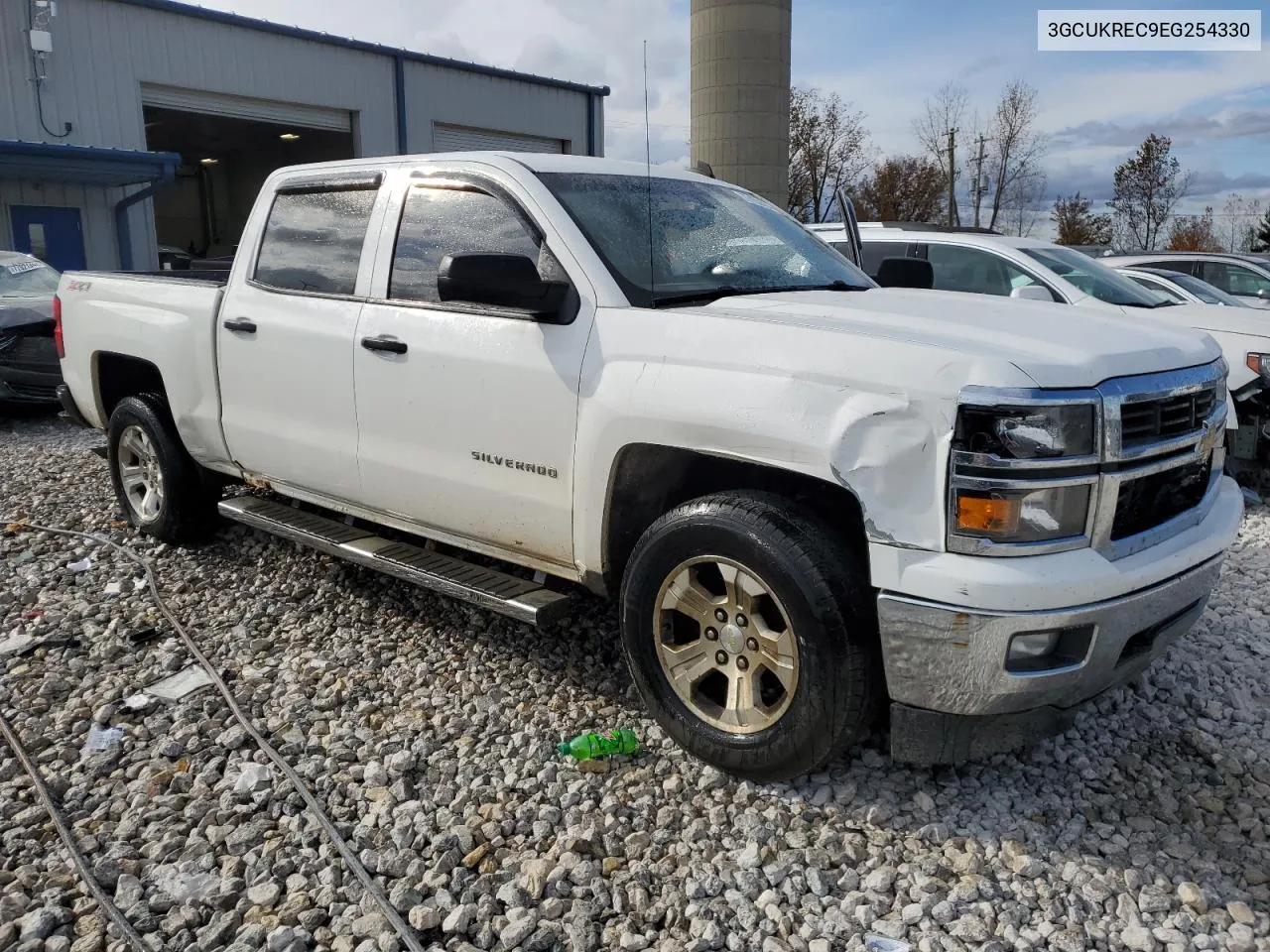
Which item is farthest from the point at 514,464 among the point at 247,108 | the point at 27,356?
the point at 247,108

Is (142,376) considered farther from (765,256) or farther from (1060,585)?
(1060,585)

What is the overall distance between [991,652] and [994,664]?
0.04 metres

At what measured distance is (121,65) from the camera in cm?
1753

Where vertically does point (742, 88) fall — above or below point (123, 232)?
above

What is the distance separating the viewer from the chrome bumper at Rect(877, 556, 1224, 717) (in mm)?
2631

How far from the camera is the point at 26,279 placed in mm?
10648

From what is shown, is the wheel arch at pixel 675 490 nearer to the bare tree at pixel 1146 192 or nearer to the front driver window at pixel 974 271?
the front driver window at pixel 974 271

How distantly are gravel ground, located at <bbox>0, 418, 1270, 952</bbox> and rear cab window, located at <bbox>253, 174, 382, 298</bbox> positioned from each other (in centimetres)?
156

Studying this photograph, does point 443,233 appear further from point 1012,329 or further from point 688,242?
point 1012,329

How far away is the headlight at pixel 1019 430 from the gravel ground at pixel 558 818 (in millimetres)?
1151

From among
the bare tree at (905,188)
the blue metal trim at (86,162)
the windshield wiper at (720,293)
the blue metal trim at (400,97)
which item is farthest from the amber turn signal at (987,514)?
the bare tree at (905,188)

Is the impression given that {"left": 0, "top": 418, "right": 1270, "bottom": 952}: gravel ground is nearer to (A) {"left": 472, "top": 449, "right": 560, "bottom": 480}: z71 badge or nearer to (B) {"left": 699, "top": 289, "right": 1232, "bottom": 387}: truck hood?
(A) {"left": 472, "top": 449, "right": 560, "bottom": 480}: z71 badge

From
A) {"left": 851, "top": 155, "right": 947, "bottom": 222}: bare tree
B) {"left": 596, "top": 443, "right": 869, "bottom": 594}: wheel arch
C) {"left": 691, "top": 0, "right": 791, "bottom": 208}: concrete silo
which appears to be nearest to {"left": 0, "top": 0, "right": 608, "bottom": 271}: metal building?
{"left": 691, "top": 0, "right": 791, "bottom": 208}: concrete silo

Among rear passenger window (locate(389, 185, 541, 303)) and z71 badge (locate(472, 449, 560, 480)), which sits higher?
rear passenger window (locate(389, 185, 541, 303))
